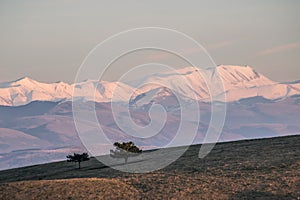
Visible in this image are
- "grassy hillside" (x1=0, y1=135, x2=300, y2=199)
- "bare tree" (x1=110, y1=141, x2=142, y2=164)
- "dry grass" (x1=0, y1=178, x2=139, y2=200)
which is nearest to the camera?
"grassy hillside" (x1=0, y1=135, x2=300, y2=199)

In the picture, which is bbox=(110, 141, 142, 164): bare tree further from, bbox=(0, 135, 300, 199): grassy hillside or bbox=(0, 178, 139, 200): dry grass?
bbox=(0, 178, 139, 200): dry grass

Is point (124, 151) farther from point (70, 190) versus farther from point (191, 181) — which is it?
point (70, 190)

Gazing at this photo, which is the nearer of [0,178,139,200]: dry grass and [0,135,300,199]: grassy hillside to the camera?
[0,135,300,199]: grassy hillside

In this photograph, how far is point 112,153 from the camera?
12212 centimetres

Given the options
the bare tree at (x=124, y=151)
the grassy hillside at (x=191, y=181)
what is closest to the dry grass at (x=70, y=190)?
the grassy hillside at (x=191, y=181)

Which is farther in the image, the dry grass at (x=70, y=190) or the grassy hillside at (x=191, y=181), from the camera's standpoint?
the dry grass at (x=70, y=190)

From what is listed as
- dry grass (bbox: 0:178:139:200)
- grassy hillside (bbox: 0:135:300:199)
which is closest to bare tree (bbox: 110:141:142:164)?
grassy hillside (bbox: 0:135:300:199)

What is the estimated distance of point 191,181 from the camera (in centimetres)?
8281

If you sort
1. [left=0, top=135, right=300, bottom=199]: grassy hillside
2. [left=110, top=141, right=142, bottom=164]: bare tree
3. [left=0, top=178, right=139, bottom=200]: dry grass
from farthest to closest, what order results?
[left=110, top=141, right=142, bottom=164]: bare tree, [left=0, top=178, right=139, bottom=200]: dry grass, [left=0, top=135, right=300, bottom=199]: grassy hillside

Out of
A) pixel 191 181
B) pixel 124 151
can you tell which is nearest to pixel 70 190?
pixel 191 181

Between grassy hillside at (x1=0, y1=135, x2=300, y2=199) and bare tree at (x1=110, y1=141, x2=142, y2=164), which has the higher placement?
bare tree at (x1=110, y1=141, x2=142, y2=164)

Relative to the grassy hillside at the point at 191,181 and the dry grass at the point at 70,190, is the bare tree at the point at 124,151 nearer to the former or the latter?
the grassy hillside at the point at 191,181

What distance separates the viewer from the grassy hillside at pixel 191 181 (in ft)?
246

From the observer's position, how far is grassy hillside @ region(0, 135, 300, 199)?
75.0 metres
